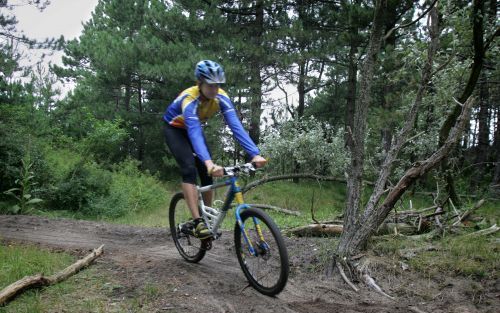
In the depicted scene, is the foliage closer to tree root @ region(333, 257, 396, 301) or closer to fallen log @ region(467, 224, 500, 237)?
fallen log @ region(467, 224, 500, 237)

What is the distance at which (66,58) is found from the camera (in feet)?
94.3

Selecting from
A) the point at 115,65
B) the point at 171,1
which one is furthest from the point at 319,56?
the point at 115,65

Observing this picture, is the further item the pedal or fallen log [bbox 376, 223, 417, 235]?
fallen log [bbox 376, 223, 417, 235]

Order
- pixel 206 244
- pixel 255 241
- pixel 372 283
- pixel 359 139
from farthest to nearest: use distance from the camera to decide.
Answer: pixel 359 139
pixel 206 244
pixel 372 283
pixel 255 241

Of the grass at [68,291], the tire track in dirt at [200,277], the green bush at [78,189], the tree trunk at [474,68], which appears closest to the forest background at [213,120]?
the green bush at [78,189]

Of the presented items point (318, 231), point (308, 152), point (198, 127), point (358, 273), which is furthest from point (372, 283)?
point (308, 152)

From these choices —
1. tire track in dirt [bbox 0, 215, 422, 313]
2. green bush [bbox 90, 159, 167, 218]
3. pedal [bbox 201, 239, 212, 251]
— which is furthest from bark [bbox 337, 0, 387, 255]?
green bush [bbox 90, 159, 167, 218]

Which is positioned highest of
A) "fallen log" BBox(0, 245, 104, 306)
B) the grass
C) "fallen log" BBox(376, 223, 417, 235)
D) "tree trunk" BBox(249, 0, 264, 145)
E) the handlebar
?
"tree trunk" BBox(249, 0, 264, 145)

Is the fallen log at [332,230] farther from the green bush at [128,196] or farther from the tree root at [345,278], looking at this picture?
the green bush at [128,196]

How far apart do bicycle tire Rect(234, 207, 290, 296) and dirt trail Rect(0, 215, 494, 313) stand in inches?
4.6

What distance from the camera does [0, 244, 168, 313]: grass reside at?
12.4 ft

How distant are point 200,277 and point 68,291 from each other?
136 centimetres

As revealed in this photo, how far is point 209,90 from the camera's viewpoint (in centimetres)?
473

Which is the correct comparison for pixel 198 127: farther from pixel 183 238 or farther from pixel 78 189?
pixel 78 189
